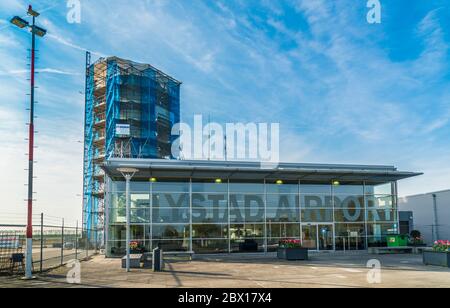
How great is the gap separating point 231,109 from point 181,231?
37.5 feet

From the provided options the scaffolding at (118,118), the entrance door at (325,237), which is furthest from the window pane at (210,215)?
the scaffolding at (118,118)

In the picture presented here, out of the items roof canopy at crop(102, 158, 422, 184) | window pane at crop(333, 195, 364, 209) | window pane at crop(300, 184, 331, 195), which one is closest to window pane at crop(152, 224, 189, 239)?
roof canopy at crop(102, 158, 422, 184)

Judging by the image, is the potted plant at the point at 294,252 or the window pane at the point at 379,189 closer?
the potted plant at the point at 294,252

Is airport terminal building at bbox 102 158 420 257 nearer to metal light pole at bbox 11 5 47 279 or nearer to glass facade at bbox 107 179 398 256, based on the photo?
glass facade at bbox 107 179 398 256

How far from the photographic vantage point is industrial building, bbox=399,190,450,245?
40.6 m

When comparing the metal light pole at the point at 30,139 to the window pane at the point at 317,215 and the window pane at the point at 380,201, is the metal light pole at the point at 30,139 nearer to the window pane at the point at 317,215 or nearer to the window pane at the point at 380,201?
the window pane at the point at 317,215

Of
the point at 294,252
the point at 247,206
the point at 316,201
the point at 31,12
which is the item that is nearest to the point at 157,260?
the point at 294,252

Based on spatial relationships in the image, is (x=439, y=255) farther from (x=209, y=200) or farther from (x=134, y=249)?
(x=134, y=249)

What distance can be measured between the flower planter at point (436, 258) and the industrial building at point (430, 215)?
63.5 ft

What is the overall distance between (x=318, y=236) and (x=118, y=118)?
2687cm

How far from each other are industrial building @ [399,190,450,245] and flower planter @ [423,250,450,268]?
63.5 feet

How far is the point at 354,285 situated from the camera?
46.5ft

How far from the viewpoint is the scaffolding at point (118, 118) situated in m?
46.9
